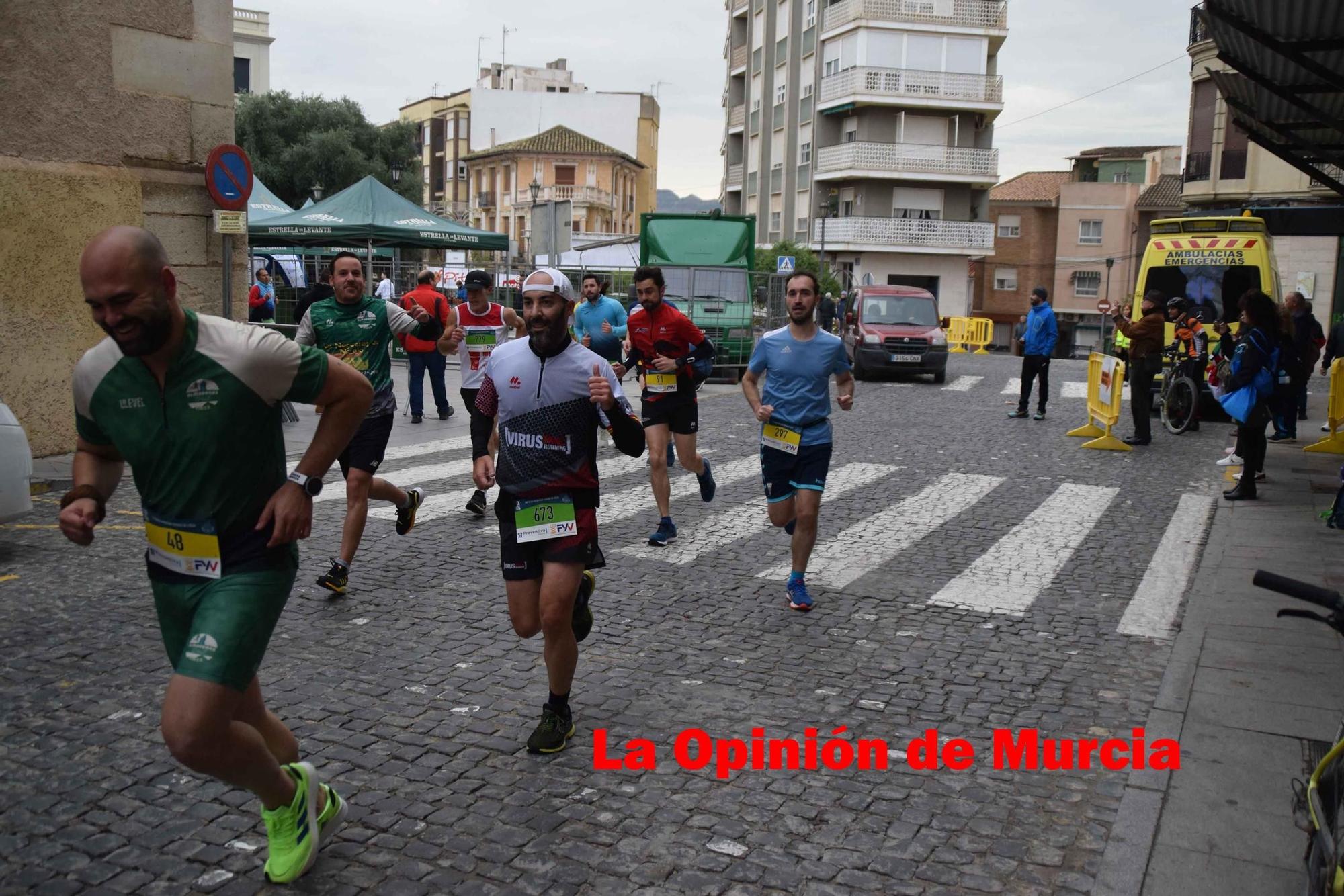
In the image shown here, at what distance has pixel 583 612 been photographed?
5.01 metres

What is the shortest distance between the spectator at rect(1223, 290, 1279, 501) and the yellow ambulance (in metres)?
6.72

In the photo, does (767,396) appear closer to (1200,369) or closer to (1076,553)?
(1076,553)

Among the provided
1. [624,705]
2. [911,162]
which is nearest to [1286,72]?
[624,705]

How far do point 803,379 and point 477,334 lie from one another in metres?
4.76

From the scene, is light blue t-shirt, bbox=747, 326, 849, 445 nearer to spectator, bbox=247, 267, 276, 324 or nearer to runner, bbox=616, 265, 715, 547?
runner, bbox=616, 265, 715, 547

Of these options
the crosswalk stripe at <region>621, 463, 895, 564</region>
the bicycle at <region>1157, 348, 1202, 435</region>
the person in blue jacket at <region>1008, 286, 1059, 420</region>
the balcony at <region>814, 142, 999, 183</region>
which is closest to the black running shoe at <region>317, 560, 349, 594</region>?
the crosswalk stripe at <region>621, 463, 895, 564</region>

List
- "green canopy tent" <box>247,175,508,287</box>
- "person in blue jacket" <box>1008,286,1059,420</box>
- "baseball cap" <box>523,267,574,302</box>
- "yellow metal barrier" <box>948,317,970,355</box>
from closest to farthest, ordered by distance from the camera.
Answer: "baseball cap" <box>523,267,574,302</box>, "person in blue jacket" <box>1008,286,1059,420</box>, "green canopy tent" <box>247,175,508,287</box>, "yellow metal barrier" <box>948,317,970,355</box>

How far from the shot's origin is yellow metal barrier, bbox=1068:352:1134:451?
14570 mm

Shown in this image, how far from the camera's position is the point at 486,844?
3.96 metres

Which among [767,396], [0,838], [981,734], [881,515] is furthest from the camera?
[881,515]

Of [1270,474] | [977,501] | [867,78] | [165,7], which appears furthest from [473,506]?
[867,78]

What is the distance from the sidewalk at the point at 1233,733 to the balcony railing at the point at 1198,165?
31.9m

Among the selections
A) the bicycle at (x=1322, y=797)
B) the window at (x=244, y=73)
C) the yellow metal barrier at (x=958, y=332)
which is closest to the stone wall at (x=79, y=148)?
the bicycle at (x=1322, y=797)

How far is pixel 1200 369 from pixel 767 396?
425 inches
